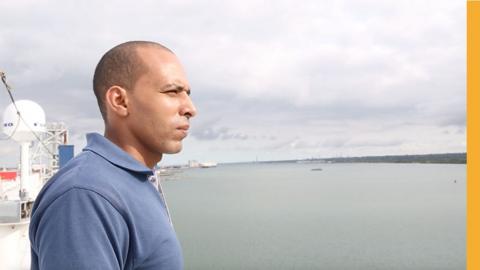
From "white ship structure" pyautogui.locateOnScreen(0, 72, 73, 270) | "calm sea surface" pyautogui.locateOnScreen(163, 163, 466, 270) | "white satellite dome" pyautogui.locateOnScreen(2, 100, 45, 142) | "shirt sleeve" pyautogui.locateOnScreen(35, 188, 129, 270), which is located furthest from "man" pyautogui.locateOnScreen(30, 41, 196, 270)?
"calm sea surface" pyautogui.locateOnScreen(163, 163, 466, 270)

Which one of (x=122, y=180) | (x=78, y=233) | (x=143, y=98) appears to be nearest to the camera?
(x=78, y=233)

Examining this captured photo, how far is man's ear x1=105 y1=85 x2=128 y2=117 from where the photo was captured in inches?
62.9

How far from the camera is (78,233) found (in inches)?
47.4

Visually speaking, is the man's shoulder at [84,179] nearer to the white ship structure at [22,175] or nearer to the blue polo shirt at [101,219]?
the blue polo shirt at [101,219]

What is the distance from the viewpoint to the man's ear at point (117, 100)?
5.24ft

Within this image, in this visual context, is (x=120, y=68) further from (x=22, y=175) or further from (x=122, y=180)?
(x=22, y=175)

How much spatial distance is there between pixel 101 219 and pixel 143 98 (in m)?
0.55

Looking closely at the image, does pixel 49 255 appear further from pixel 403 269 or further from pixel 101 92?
pixel 403 269

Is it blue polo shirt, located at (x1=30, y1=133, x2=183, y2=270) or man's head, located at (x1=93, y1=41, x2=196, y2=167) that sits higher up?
man's head, located at (x1=93, y1=41, x2=196, y2=167)

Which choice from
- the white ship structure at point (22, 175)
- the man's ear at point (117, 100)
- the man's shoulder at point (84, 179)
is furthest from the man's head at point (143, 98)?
the white ship structure at point (22, 175)

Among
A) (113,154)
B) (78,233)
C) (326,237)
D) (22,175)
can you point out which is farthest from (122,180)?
(326,237)

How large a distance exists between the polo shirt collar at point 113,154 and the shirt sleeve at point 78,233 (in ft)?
0.82

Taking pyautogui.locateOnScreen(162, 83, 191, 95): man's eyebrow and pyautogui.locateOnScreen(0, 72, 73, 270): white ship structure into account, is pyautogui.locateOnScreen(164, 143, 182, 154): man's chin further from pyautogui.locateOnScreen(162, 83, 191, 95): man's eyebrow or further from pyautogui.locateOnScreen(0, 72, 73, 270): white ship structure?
pyautogui.locateOnScreen(0, 72, 73, 270): white ship structure

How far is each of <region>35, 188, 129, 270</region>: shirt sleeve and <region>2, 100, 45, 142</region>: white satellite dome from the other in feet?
58.3
